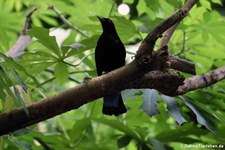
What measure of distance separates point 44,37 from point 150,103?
463 millimetres

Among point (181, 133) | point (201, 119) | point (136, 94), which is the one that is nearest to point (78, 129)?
point (136, 94)

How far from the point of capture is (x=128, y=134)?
5.88 feet

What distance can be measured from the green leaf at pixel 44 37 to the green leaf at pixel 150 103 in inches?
15.5

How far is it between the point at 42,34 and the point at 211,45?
102cm

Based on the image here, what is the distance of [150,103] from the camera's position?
147 cm

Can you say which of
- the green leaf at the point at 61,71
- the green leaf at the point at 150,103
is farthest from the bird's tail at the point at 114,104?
the green leaf at the point at 61,71

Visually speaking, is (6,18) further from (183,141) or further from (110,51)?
(183,141)

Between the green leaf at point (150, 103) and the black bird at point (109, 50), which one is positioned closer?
the green leaf at point (150, 103)

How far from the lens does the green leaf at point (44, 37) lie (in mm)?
1485

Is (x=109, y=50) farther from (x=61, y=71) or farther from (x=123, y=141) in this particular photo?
(x=123, y=141)

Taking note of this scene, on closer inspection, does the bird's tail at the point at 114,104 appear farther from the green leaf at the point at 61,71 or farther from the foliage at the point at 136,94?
the green leaf at the point at 61,71

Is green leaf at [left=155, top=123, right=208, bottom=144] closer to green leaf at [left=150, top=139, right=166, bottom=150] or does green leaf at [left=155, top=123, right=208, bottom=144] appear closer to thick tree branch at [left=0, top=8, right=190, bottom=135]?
green leaf at [left=150, top=139, right=166, bottom=150]

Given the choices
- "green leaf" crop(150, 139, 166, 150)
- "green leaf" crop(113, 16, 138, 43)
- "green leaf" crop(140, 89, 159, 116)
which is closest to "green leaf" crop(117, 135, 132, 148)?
"green leaf" crop(150, 139, 166, 150)

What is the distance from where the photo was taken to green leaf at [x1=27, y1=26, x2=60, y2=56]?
1.49m
